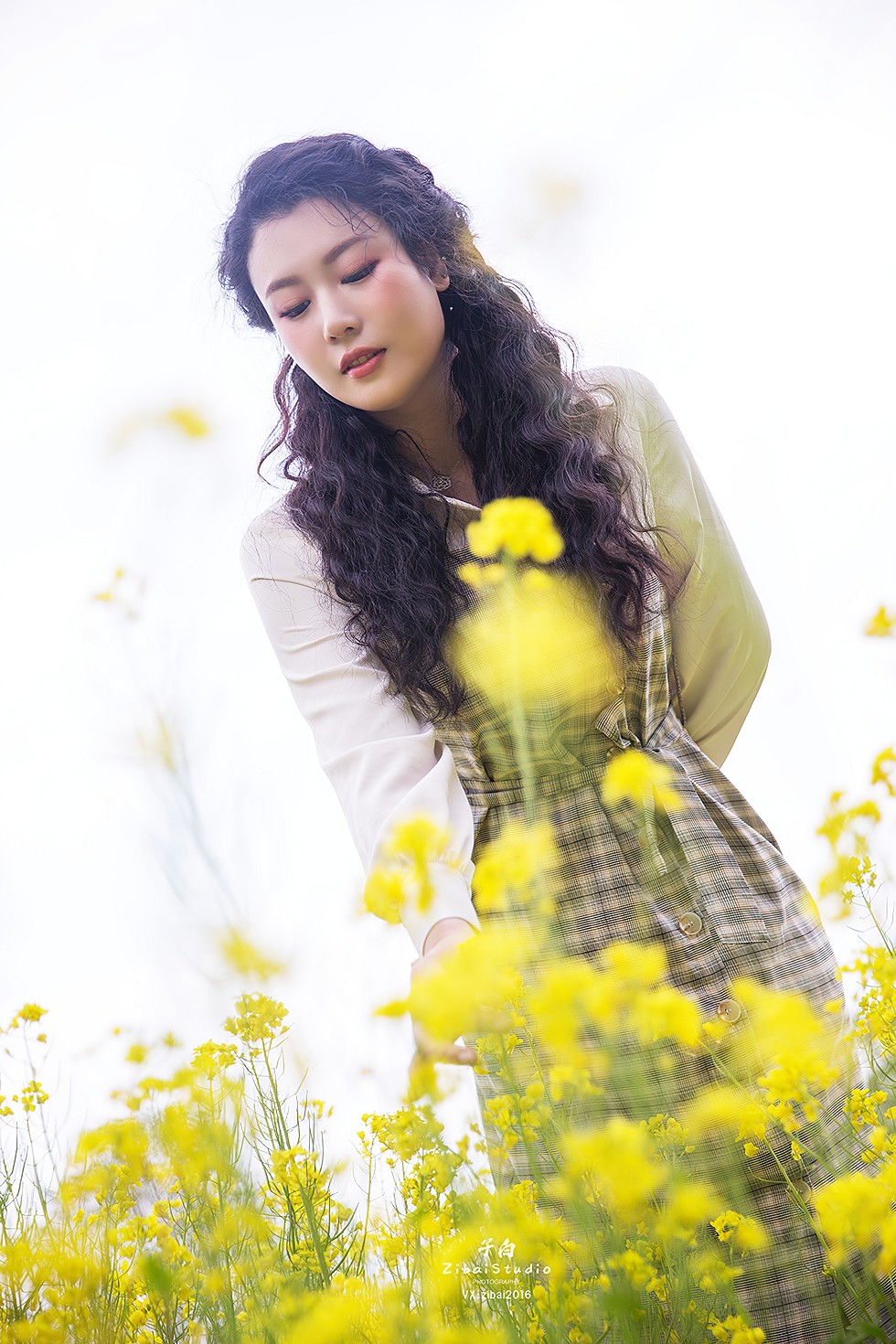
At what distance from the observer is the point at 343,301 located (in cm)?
100

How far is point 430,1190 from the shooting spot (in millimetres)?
823

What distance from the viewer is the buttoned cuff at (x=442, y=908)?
691mm

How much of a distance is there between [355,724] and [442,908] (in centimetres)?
28

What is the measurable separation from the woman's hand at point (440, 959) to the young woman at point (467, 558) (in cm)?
11

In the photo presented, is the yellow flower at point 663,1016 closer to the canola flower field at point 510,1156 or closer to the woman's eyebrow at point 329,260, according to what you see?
the canola flower field at point 510,1156

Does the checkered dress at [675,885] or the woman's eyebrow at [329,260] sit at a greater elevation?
the woman's eyebrow at [329,260]

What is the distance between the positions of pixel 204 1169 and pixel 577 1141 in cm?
39

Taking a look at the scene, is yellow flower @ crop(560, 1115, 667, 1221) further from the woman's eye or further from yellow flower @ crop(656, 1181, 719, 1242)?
the woman's eye

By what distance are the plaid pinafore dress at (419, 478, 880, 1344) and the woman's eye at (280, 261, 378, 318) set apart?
0.44 metres

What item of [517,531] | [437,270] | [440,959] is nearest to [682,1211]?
[440,959]

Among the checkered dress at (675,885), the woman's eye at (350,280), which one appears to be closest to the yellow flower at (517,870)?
the checkered dress at (675,885)

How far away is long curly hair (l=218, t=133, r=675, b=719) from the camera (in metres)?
1.05

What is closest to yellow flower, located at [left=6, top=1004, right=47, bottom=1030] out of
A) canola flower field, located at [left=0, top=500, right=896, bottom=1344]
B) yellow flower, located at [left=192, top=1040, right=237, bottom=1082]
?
canola flower field, located at [left=0, top=500, right=896, bottom=1344]

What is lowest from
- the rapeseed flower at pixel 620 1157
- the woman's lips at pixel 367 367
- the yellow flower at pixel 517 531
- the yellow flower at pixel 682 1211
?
the yellow flower at pixel 682 1211
